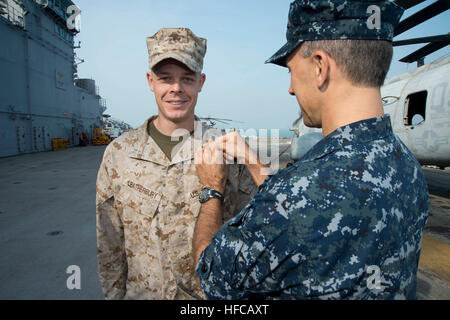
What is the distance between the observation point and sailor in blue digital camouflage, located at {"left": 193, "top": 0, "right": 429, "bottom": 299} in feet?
3.13

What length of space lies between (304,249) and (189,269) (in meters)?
1.18

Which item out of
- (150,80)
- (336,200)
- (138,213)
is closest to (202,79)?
(150,80)

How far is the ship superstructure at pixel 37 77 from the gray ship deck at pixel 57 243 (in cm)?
1246

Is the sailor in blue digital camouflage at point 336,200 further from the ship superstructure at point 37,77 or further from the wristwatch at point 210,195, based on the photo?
the ship superstructure at point 37,77

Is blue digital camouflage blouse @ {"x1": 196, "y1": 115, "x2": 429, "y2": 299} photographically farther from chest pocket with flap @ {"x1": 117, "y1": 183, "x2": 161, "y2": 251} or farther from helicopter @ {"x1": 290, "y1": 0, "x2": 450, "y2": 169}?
helicopter @ {"x1": 290, "y1": 0, "x2": 450, "y2": 169}

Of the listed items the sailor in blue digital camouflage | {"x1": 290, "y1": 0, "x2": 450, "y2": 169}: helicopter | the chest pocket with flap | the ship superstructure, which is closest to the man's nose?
the chest pocket with flap

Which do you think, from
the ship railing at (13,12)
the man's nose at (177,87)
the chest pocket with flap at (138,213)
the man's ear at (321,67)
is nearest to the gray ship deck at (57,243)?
the chest pocket with flap at (138,213)

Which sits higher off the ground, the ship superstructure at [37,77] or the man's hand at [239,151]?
the ship superstructure at [37,77]

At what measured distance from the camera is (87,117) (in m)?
31.0

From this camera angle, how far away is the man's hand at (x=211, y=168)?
5.80ft

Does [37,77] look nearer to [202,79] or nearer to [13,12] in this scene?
[13,12]

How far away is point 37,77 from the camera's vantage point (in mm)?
20391

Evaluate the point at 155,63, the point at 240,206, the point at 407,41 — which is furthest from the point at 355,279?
the point at 407,41
